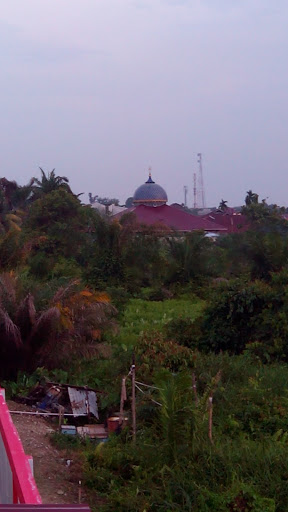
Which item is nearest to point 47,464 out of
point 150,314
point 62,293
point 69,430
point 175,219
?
point 69,430

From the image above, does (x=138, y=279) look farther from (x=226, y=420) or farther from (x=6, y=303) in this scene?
(x=226, y=420)

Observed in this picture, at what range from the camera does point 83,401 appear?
9.89 m

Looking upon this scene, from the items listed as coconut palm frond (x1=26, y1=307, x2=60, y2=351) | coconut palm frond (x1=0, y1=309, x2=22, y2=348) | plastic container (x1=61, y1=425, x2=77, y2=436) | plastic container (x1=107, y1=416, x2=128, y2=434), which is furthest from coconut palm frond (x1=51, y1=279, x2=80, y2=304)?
plastic container (x1=107, y1=416, x2=128, y2=434)

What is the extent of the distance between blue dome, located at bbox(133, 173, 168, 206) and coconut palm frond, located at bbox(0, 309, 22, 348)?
43.5m

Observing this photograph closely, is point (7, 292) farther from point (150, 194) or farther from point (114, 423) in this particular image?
point (150, 194)

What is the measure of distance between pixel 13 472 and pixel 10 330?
836 cm

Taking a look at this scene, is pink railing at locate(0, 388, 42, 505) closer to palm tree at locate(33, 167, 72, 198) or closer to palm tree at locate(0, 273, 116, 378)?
palm tree at locate(0, 273, 116, 378)

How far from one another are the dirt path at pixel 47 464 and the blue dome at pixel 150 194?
45.8 meters

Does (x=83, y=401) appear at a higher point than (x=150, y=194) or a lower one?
lower

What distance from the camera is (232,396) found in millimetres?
9258

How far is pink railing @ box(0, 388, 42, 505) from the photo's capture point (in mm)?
2729

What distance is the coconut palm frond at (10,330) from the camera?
36.8 ft

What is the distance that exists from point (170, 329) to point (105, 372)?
3064mm

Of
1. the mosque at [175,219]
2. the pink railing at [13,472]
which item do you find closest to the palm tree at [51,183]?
the mosque at [175,219]
